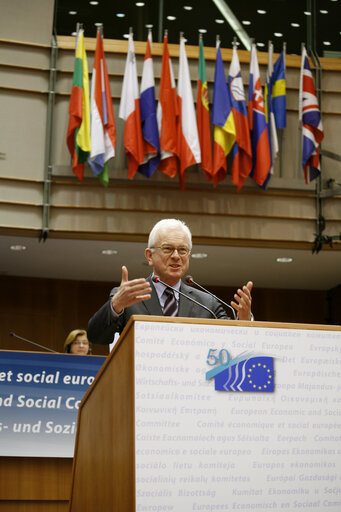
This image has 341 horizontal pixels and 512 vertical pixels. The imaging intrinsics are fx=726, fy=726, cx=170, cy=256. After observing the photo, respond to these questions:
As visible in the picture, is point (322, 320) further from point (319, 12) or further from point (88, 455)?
point (88, 455)

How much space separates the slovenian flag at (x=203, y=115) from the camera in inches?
319

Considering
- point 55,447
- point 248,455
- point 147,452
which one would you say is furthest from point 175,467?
point 55,447

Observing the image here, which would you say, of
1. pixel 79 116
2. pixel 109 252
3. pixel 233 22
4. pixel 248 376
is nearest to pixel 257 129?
pixel 233 22

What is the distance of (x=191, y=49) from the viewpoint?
27.9 feet

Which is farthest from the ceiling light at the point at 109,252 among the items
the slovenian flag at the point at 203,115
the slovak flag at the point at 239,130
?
the slovak flag at the point at 239,130

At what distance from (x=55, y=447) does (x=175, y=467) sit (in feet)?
13.0

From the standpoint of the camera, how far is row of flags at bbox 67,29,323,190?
7.89 meters

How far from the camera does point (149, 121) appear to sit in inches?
315

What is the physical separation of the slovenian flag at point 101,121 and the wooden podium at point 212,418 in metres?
5.47

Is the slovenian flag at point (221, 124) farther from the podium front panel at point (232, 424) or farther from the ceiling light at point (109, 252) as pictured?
the podium front panel at point (232, 424)

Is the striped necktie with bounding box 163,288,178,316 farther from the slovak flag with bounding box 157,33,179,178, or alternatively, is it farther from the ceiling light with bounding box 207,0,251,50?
the ceiling light with bounding box 207,0,251,50

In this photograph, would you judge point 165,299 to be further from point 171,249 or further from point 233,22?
point 233,22

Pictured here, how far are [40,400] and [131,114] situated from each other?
3.44 m

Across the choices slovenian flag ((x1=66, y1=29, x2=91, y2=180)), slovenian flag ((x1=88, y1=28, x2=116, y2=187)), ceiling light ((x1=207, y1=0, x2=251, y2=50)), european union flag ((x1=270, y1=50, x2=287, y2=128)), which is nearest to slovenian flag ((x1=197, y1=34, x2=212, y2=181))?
ceiling light ((x1=207, y1=0, x2=251, y2=50))
